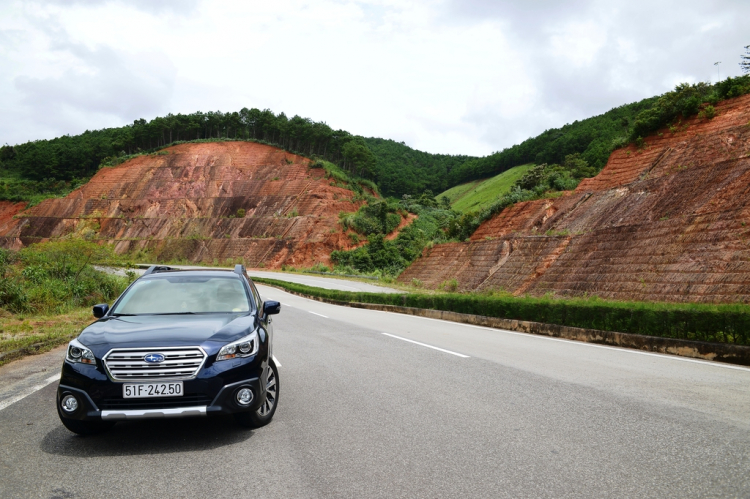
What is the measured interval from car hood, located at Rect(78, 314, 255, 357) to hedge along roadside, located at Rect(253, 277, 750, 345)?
8.88 metres

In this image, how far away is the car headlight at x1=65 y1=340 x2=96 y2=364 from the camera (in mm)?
4732

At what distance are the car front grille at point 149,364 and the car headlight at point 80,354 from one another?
167 millimetres

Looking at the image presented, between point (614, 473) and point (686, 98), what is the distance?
36327mm

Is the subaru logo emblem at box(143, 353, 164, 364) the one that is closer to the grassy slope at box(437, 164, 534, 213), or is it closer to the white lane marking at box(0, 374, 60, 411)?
the white lane marking at box(0, 374, 60, 411)

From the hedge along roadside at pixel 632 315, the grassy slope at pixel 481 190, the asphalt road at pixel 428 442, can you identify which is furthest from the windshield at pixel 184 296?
the grassy slope at pixel 481 190

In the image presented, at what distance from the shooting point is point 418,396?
20.9 ft

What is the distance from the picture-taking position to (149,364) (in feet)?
15.2

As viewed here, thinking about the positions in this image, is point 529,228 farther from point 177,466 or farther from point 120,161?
point 120,161

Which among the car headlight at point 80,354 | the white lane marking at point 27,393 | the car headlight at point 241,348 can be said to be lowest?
the white lane marking at point 27,393

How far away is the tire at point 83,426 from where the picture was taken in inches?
188

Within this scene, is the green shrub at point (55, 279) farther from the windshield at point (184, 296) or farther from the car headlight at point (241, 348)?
the car headlight at point (241, 348)

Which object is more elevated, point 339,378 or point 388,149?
point 388,149

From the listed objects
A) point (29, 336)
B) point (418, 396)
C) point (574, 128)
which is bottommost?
point (29, 336)

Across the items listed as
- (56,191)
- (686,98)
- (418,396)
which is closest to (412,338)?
(418,396)
